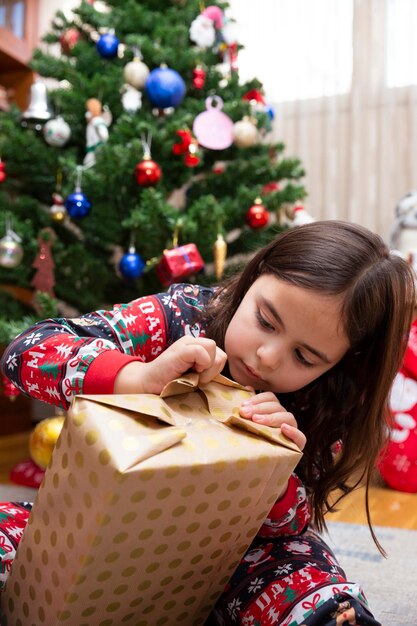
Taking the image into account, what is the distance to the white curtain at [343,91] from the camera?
7.41 feet

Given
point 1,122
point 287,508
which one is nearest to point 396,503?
point 287,508

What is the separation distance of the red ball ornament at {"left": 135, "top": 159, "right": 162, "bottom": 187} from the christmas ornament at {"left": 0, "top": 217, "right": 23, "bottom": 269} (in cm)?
31

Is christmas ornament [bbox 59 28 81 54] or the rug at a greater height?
christmas ornament [bbox 59 28 81 54]

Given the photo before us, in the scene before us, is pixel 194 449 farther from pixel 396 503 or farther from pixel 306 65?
pixel 306 65

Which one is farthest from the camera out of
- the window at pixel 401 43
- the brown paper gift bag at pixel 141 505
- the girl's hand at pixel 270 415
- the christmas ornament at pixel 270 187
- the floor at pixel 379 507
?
the window at pixel 401 43

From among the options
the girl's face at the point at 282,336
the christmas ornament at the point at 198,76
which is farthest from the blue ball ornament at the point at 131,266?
the girl's face at the point at 282,336

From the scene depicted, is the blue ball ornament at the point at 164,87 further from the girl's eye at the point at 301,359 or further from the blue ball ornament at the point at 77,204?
the girl's eye at the point at 301,359

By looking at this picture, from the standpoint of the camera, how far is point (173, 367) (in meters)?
0.64

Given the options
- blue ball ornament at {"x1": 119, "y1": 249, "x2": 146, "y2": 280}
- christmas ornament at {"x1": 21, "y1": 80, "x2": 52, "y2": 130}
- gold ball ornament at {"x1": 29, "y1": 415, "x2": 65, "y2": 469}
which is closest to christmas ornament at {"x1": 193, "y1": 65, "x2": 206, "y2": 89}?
christmas ornament at {"x1": 21, "y1": 80, "x2": 52, "y2": 130}

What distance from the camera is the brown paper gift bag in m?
0.55

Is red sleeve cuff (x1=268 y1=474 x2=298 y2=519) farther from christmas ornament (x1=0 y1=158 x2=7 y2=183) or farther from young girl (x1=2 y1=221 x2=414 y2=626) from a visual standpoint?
christmas ornament (x1=0 y1=158 x2=7 y2=183)

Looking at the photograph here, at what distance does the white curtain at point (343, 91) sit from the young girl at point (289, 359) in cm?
147

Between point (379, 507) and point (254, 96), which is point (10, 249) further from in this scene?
point (379, 507)

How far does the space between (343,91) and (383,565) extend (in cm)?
171
